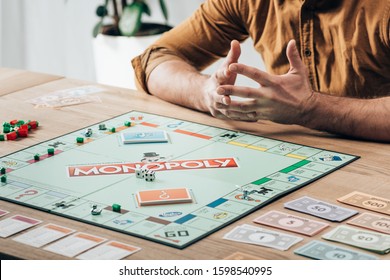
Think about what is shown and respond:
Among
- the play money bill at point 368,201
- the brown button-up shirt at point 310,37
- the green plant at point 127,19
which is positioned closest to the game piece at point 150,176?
the play money bill at point 368,201

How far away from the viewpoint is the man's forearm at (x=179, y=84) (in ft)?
7.45

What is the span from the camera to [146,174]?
1772mm

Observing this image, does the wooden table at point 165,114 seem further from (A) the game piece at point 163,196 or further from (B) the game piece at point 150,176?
(B) the game piece at point 150,176

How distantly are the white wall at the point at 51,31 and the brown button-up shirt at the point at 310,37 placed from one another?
1.66 m

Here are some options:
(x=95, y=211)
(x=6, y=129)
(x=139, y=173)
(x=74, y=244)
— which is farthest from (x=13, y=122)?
(x=74, y=244)

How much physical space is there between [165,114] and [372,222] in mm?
820

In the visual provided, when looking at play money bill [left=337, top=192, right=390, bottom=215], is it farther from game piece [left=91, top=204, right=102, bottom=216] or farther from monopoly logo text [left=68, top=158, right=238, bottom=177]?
game piece [left=91, top=204, right=102, bottom=216]

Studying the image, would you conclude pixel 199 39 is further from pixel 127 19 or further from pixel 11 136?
pixel 127 19

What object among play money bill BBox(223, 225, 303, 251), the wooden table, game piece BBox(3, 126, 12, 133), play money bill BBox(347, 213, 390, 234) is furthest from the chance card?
play money bill BBox(347, 213, 390, 234)

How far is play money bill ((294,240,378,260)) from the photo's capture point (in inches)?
57.0

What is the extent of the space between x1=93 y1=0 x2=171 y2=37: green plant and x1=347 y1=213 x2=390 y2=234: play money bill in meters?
2.54

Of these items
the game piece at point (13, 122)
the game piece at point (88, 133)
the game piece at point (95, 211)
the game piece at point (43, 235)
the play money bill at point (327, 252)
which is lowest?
the play money bill at point (327, 252)
